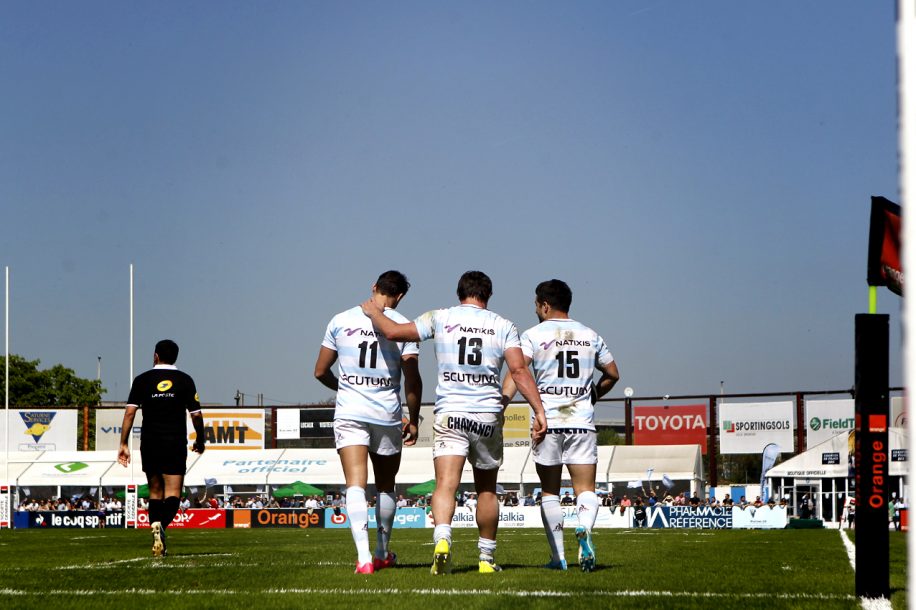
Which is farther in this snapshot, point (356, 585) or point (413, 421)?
point (413, 421)

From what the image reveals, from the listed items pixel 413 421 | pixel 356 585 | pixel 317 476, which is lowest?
pixel 317 476

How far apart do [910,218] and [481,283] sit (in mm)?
6020

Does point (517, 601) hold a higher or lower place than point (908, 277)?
lower

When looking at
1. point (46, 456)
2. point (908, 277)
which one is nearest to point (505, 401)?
point (908, 277)

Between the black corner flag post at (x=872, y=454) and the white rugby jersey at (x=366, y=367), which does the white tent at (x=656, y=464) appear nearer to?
the white rugby jersey at (x=366, y=367)

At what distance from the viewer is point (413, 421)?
25.3 ft

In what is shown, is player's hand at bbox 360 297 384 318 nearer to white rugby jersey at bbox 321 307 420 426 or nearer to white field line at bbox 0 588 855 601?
white rugby jersey at bbox 321 307 420 426

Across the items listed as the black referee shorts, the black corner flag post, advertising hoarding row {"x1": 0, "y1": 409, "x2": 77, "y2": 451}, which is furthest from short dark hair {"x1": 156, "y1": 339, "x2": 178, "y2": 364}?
advertising hoarding row {"x1": 0, "y1": 409, "x2": 77, "y2": 451}

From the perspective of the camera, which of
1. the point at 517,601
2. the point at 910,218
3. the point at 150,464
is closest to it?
the point at 910,218

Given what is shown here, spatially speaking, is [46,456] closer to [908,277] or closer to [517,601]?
[517,601]

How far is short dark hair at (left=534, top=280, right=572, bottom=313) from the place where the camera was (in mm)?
8148

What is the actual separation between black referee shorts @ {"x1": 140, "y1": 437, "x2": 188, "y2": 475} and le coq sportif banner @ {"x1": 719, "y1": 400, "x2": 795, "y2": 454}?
169 ft

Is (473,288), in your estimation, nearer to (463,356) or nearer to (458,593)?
(463,356)

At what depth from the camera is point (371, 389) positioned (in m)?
7.58
